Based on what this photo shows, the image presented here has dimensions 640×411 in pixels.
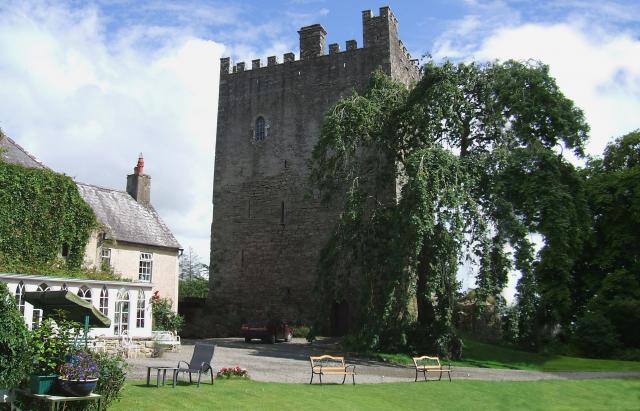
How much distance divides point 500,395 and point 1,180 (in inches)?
690

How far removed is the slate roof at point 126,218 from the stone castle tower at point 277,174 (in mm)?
5901

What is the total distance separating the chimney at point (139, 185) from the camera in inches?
1158

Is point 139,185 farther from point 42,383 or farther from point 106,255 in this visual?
point 42,383

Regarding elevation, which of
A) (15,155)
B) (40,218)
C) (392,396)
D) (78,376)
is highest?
(15,155)

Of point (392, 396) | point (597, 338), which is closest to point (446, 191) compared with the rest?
point (392, 396)

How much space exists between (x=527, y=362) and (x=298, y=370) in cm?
1009

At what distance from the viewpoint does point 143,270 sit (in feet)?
88.2

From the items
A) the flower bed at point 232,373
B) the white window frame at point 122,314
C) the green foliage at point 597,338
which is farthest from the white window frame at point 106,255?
the green foliage at point 597,338

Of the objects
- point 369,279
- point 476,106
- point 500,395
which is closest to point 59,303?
point 500,395

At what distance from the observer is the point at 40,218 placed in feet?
69.6

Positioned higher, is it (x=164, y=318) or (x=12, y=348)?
(x=164, y=318)

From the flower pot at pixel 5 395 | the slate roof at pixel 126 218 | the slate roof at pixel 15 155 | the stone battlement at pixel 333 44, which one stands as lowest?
the flower pot at pixel 5 395

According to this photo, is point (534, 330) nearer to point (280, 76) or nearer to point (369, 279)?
point (369, 279)

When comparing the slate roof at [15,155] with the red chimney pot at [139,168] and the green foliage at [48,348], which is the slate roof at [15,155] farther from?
the green foliage at [48,348]
